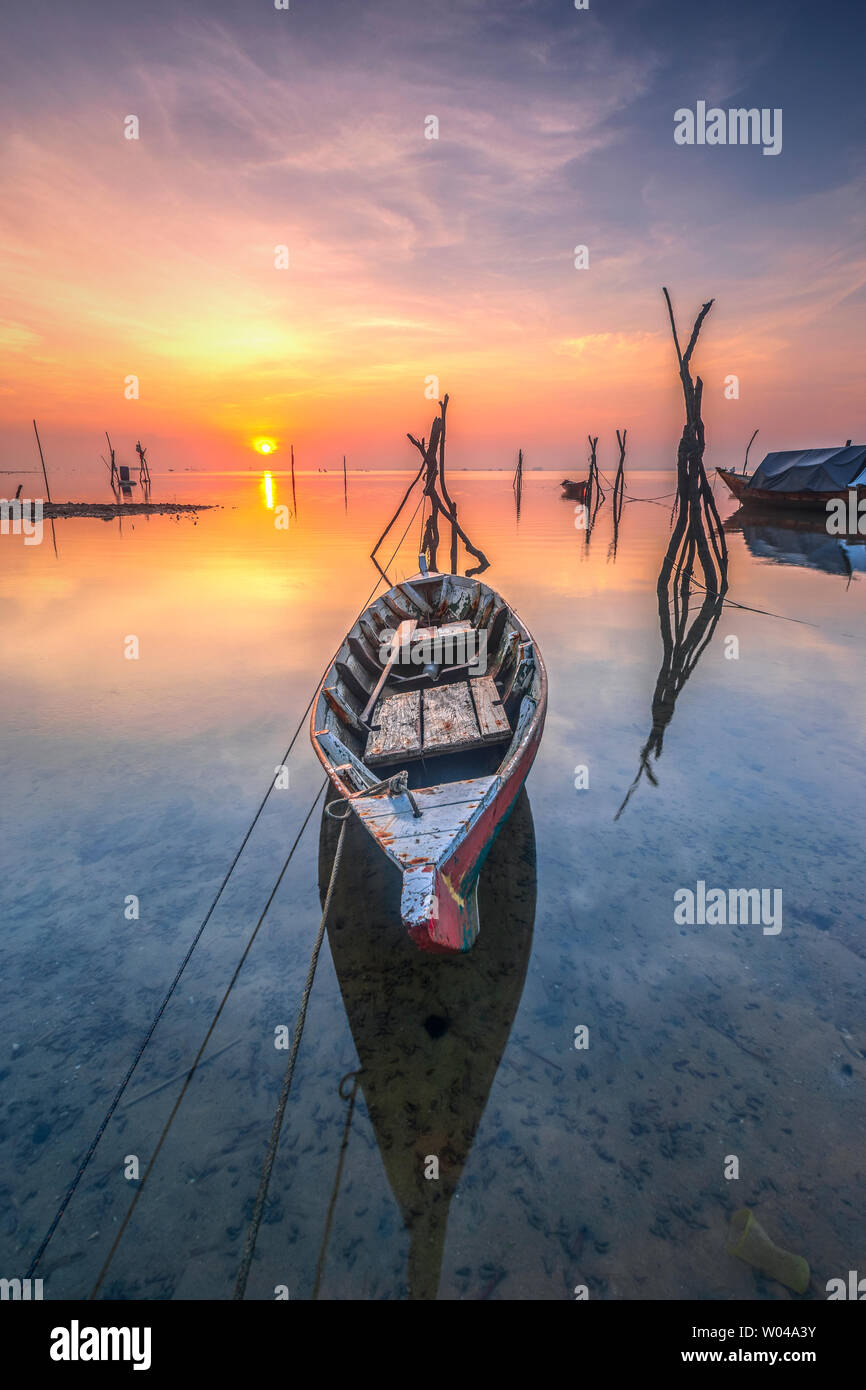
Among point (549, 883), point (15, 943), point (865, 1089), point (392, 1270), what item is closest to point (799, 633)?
point (549, 883)

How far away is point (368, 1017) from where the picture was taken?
437cm

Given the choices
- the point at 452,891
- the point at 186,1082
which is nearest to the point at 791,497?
the point at 452,891

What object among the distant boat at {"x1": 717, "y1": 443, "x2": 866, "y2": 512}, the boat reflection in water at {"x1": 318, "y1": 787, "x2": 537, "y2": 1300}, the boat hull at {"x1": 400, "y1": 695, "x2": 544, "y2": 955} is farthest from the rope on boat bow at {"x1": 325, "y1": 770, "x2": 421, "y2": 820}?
the distant boat at {"x1": 717, "y1": 443, "x2": 866, "y2": 512}

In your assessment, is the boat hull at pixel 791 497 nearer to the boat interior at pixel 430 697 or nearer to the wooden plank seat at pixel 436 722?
the boat interior at pixel 430 697

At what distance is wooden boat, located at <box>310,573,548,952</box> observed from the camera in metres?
3.98

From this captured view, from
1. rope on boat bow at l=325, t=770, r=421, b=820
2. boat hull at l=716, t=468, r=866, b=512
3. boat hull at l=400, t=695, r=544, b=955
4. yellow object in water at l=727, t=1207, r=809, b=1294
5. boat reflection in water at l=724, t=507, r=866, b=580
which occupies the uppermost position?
boat hull at l=716, t=468, r=866, b=512

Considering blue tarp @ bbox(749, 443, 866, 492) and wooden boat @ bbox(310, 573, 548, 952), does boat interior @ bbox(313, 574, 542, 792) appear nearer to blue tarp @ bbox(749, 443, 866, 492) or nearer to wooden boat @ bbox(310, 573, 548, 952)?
wooden boat @ bbox(310, 573, 548, 952)

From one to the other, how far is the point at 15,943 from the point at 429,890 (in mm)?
4037

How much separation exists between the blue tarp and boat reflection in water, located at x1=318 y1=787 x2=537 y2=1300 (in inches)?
1421

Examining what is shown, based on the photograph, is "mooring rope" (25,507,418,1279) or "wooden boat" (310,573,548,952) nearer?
"mooring rope" (25,507,418,1279)

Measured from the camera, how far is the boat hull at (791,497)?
3197 cm

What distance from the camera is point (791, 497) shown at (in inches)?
1411

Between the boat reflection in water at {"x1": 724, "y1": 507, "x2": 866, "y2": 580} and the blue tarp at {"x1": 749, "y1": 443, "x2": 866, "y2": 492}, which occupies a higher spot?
the blue tarp at {"x1": 749, "y1": 443, "x2": 866, "y2": 492}
